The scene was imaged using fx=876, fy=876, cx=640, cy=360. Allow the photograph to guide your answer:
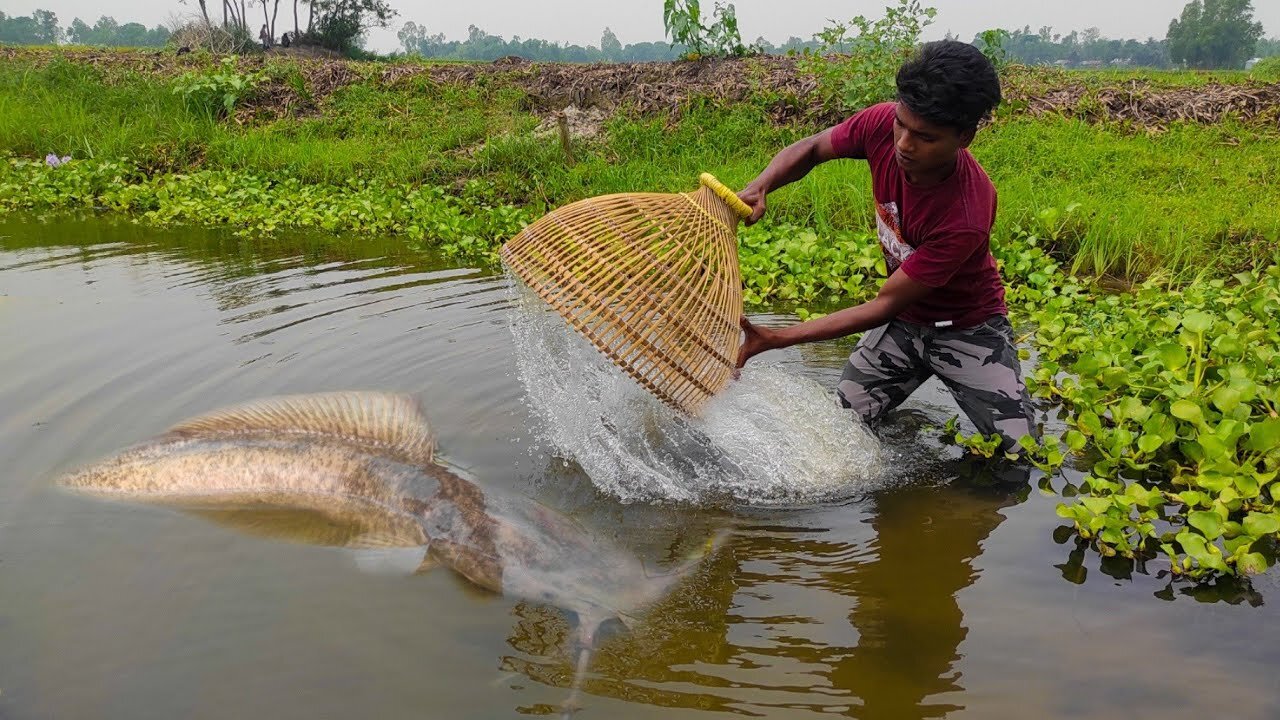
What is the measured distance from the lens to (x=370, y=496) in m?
3.07

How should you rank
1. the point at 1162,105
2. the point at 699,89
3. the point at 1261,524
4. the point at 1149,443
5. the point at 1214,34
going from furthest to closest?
the point at 1214,34
the point at 699,89
the point at 1162,105
the point at 1149,443
the point at 1261,524

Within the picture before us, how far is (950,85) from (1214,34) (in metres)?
60.9

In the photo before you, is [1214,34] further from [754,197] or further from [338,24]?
[754,197]

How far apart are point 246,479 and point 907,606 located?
2341 mm

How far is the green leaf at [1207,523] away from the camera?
8.86ft

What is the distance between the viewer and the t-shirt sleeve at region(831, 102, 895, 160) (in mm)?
3528

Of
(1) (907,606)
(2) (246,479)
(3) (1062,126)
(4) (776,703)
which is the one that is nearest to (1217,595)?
(1) (907,606)

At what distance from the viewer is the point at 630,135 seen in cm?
1002

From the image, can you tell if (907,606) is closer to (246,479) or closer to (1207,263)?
(246,479)

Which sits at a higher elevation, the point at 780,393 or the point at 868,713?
the point at 780,393

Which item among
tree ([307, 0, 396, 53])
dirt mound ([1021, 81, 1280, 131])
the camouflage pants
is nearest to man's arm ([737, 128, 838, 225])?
the camouflage pants

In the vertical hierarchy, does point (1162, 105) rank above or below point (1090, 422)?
above

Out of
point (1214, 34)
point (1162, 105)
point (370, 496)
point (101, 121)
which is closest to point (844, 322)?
point (370, 496)

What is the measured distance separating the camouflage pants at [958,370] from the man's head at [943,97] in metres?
0.89
